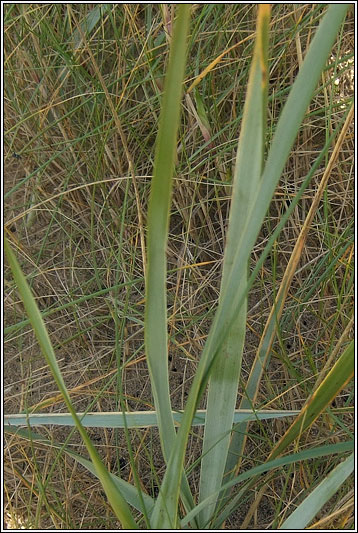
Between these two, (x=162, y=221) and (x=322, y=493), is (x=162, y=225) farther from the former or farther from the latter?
(x=322, y=493)

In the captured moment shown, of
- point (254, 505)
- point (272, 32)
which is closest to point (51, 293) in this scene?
point (254, 505)

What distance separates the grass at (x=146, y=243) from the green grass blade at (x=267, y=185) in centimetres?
21

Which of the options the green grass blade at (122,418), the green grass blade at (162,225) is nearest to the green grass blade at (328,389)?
the green grass blade at (122,418)

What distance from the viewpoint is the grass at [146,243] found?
76 centimetres

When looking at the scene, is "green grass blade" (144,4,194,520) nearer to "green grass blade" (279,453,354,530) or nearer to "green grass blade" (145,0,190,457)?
"green grass blade" (145,0,190,457)

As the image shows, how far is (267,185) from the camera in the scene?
425 millimetres

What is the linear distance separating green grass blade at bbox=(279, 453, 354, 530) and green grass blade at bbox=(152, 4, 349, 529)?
5.6 inches

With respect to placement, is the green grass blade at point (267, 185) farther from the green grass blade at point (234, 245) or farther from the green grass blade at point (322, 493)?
the green grass blade at point (322, 493)

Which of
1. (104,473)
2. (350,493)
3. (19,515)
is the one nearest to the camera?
(104,473)

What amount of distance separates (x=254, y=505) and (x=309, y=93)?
54 cm

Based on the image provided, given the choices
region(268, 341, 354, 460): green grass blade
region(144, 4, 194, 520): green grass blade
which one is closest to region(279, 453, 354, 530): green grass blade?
region(268, 341, 354, 460): green grass blade

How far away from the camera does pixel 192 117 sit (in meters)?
0.85

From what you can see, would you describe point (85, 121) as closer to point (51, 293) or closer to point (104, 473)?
point (51, 293)

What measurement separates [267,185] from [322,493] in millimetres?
339
